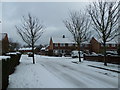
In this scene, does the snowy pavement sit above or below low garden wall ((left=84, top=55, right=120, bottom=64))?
below

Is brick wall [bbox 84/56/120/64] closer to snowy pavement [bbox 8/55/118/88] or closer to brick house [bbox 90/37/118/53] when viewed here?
snowy pavement [bbox 8/55/118/88]

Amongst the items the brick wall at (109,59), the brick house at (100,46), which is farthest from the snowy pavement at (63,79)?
the brick house at (100,46)

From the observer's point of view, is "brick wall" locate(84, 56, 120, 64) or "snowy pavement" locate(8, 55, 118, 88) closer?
"snowy pavement" locate(8, 55, 118, 88)

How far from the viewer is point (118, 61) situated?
20.8 meters

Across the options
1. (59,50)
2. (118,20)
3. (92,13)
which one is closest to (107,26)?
(118,20)

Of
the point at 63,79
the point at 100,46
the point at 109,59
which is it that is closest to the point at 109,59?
the point at 109,59

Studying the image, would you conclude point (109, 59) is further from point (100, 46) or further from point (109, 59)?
point (100, 46)

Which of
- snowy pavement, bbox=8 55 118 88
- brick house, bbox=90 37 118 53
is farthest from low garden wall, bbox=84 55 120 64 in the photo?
brick house, bbox=90 37 118 53

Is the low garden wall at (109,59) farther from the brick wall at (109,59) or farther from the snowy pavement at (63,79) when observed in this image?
the snowy pavement at (63,79)

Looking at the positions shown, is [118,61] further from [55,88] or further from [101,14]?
[55,88]

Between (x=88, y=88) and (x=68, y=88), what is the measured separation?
1.01 m

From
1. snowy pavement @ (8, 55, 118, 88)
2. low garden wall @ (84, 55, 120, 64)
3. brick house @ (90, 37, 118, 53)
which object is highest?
brick house @ (90, 37, 118, 53)

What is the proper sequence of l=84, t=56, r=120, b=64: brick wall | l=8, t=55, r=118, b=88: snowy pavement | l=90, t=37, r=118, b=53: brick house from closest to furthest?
l=8, t=55, r=118, b=88: snowy pavement
l=84, t=56, r=120, b=64: brick wall
l=90, t=37, r=118, b=53: brick house

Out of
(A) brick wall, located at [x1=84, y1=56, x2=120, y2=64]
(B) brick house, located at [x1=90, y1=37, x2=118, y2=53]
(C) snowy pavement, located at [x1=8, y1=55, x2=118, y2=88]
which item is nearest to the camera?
(C) snowy pavement, located at [x1=8, y1=55, x2=118, y2=88]
